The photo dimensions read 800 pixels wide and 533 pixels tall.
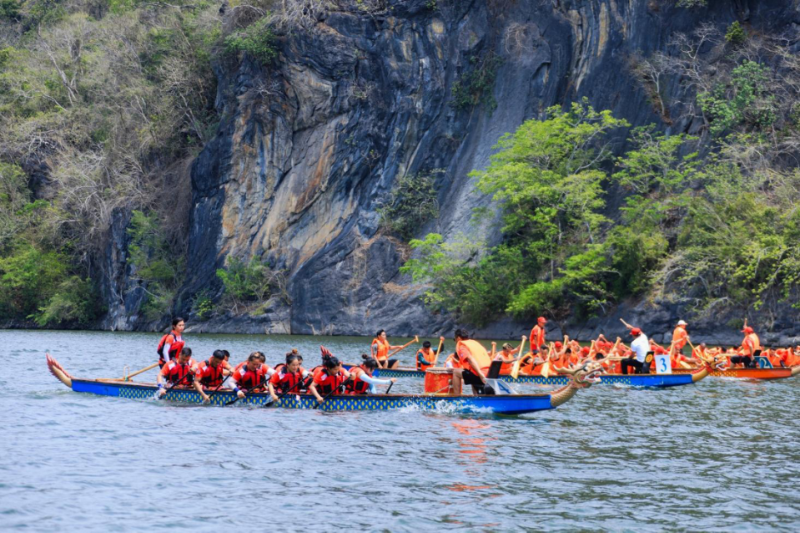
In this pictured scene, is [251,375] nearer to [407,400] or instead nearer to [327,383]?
[327,383]

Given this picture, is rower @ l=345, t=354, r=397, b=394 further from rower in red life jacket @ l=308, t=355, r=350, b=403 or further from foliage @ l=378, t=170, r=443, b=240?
foliage @ l=378, t=170, r=443, b=240

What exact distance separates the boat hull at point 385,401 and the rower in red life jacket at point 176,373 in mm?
200

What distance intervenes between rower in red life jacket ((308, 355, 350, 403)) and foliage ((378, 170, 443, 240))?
37017 mm

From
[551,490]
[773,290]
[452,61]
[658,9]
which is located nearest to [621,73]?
[658,9]

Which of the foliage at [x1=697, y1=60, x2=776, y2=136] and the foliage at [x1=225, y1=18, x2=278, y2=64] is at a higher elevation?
the foliage at [x1=225, y1=18, x2=278, y2=64]

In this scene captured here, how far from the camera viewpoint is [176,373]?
22.8 meters

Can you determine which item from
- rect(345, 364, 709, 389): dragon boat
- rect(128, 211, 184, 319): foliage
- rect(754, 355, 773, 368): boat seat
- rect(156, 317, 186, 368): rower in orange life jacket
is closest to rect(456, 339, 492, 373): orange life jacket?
rect(345, 364, 709, 389): dragon boat

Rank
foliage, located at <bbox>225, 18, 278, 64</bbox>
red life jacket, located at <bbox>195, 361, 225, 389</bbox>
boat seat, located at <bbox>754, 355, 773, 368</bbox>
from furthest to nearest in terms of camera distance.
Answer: foliage, located at <bbox>225, 18, 278, 64</bbox> → boat seat, located at <bbox>754, 355, 773, 368</bbox> → red life jacket, located at <bbox>195, 361, 225, 389</bbox>

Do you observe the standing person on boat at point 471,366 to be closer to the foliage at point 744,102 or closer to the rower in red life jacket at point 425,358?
the rower in red life jacket at point 425,358

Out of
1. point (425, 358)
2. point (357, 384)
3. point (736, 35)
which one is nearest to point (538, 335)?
point (425, 358)

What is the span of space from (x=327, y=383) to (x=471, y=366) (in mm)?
3543

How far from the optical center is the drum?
2153 centimetres

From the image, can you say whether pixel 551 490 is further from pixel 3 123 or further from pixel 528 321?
pixel 3 123

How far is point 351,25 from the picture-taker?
6225cm
